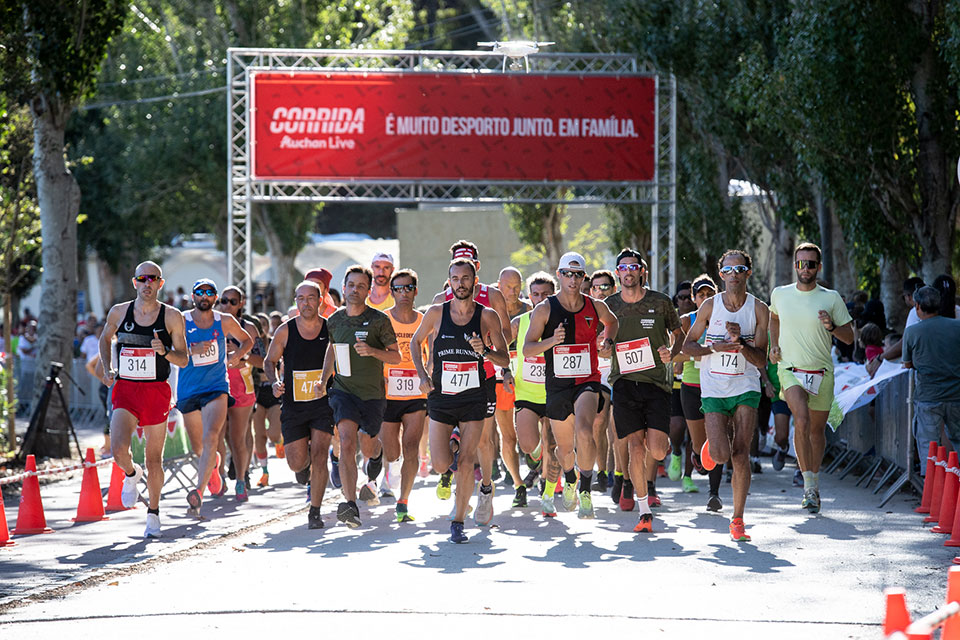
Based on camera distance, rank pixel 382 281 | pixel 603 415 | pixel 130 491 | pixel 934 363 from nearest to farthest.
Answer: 1. pixel 934 363
2. pixel 130 491
3. pixel 603 415
4. pixel 382 281

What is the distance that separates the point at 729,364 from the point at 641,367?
0.92 metres

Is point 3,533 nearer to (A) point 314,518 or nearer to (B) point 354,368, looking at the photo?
(A) point 314,518

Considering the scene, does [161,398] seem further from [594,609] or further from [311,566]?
[594,609]

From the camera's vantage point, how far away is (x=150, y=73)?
4559cm

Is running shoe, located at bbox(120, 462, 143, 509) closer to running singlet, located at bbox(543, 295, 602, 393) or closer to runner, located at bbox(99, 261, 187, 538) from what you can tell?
runner, located at bbox(99, 261, 187, 538)

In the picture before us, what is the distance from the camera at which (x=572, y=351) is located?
35.5ft

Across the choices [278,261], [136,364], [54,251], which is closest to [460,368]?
[136,364]

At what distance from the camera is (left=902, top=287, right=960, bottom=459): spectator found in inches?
451

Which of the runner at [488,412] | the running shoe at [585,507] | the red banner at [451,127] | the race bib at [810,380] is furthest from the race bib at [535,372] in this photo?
the red banner at [451,127]

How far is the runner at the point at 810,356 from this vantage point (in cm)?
1174

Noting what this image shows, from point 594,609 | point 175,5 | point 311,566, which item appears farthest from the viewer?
point 175,5

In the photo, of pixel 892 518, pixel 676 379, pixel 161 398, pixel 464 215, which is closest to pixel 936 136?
pixel 676 379

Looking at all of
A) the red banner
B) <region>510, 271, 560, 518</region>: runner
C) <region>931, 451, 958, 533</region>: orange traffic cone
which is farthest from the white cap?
the red banner

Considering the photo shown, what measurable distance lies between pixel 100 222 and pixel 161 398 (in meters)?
36.2
